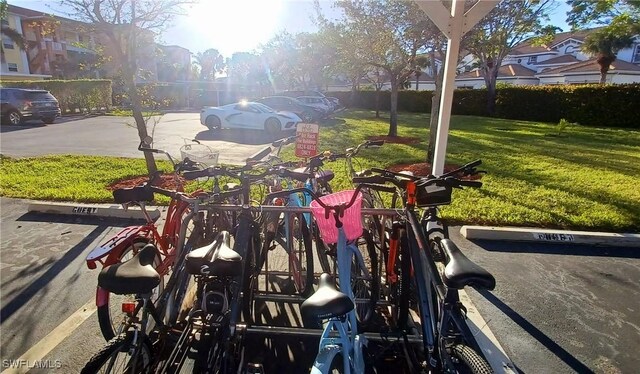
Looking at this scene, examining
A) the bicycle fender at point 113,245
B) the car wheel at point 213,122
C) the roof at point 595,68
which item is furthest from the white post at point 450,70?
the roof at point 595,68

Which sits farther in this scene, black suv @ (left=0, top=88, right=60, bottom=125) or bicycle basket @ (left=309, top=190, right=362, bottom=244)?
→ black suv @ (left=0, top=88, right=60, bottom=125)

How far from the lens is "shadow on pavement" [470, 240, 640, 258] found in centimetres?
458

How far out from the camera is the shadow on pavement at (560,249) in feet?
15.0

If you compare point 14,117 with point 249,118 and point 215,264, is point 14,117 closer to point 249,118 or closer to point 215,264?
point 249,118

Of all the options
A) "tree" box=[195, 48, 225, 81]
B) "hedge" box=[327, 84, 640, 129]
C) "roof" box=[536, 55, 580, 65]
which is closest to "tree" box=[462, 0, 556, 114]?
"hedge" box=[327, 84, 640, 129]

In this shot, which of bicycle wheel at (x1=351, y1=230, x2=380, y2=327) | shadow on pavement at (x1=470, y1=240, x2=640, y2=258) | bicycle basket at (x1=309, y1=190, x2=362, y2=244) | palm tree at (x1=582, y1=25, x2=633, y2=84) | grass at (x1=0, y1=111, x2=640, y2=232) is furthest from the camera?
palm tree at (x1=582, y1=25, x2=633, y2=84)

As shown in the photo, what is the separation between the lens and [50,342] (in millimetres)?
2932

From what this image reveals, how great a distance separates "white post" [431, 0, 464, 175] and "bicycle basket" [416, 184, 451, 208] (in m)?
1.85

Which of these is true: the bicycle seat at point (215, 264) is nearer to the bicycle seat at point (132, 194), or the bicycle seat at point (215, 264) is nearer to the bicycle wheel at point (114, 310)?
the bicycle wheel at point (114, 310)

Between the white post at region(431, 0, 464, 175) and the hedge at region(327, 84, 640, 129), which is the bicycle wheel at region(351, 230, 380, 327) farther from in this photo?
the hedge at region(327, 84, 640, 129)

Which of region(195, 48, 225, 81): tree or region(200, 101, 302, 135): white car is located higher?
region(195, 48, 225, 81): tree

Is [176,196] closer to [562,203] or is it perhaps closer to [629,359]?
[629,359]

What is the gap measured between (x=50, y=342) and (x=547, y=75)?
1899 inches

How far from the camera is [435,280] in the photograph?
2.20 metres
